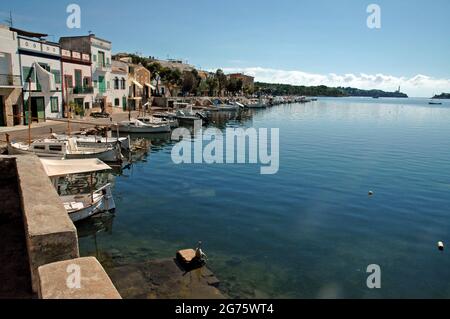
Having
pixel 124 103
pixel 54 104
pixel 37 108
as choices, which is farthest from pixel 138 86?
pixel 37 108

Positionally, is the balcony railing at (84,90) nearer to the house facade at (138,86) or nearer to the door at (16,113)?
the door at (16,113)

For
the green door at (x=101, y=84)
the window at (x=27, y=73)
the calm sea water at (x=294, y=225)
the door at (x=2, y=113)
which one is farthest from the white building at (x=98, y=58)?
the calm sea water at (x=294, y=225)

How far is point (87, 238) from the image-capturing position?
15.4m

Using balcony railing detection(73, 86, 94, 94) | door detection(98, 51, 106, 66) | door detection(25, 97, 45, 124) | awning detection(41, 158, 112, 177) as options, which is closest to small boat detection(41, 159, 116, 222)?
awning detection(41, 158, 112, 177)

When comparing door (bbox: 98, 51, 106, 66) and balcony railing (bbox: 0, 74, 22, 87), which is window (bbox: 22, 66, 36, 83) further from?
door (bbox: 98, 51, 106, 66)

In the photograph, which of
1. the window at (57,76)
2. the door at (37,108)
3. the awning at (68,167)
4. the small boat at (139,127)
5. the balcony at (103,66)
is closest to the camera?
the awning at (68,167)

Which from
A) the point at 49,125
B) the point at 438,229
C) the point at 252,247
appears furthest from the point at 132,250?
the point at 49,125

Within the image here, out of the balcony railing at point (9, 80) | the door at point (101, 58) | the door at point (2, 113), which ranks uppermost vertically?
the door at point (101, 58)

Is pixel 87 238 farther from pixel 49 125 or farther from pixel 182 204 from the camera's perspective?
pixel 49 125

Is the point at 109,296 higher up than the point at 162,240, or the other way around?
the point at 109,296

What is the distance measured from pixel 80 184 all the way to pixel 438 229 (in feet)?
65.5

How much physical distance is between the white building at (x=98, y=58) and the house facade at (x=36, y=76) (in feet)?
32.0

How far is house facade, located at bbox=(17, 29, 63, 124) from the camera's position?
121ft

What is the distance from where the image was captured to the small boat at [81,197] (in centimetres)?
1526
